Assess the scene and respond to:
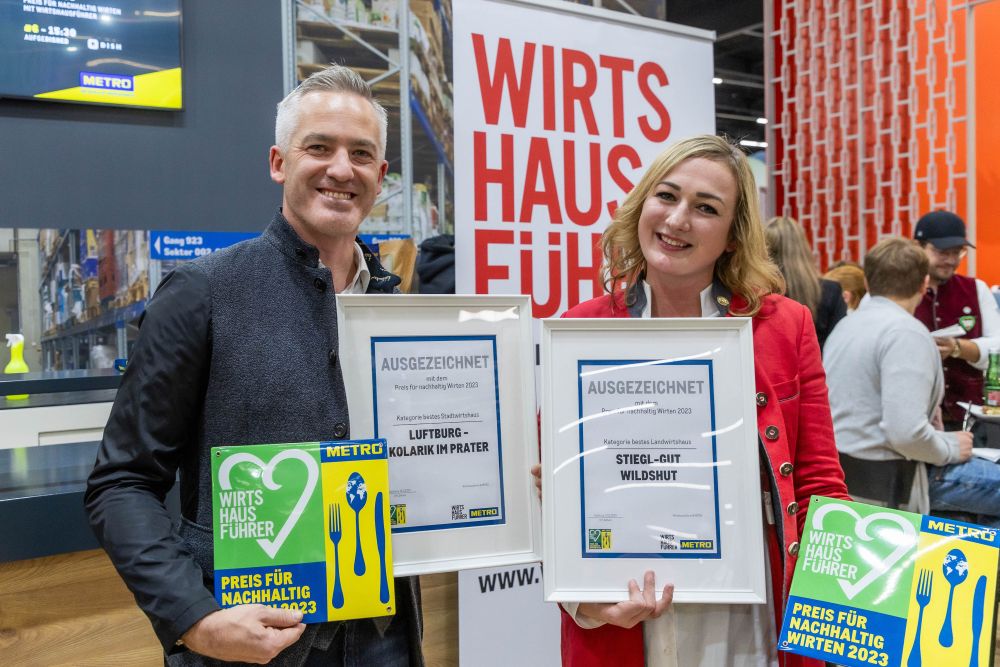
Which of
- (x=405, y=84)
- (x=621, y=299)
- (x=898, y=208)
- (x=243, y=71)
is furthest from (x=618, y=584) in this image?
(x=898, y=208)

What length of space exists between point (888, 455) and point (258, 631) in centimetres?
260

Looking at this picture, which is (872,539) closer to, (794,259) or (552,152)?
(552,152)

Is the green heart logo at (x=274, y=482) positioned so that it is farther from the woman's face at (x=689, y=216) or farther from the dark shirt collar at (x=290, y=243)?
the woman's face at (x=689, y=216)

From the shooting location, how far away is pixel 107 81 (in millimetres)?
4227

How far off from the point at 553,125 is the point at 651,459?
4.64 feet

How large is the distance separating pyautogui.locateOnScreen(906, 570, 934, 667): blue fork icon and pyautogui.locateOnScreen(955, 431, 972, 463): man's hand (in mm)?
2077

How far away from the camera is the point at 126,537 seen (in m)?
1.16

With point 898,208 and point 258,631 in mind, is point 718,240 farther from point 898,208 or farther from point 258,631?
point 898,208

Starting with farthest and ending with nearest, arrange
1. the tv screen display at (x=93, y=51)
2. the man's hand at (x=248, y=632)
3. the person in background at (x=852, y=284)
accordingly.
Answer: the person in background at (x=852, y=284)
the tv screen display at (x=93, y=51)
the man's hand at (x=248, y=632)

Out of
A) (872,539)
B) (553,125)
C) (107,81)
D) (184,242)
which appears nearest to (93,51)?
(107,81)

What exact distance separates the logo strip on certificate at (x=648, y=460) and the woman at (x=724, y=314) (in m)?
0.15

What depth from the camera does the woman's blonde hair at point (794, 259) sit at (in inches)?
138

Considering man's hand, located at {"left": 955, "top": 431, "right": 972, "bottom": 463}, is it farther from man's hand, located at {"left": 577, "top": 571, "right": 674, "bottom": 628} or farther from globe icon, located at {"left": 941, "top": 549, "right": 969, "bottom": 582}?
man's hand, located at {"left": 577, "top": 571, "right": 674, "bottom": 628}

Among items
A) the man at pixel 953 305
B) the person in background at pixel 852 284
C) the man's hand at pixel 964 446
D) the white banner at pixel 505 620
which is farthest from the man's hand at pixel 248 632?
the person in background at pixel 852 284
